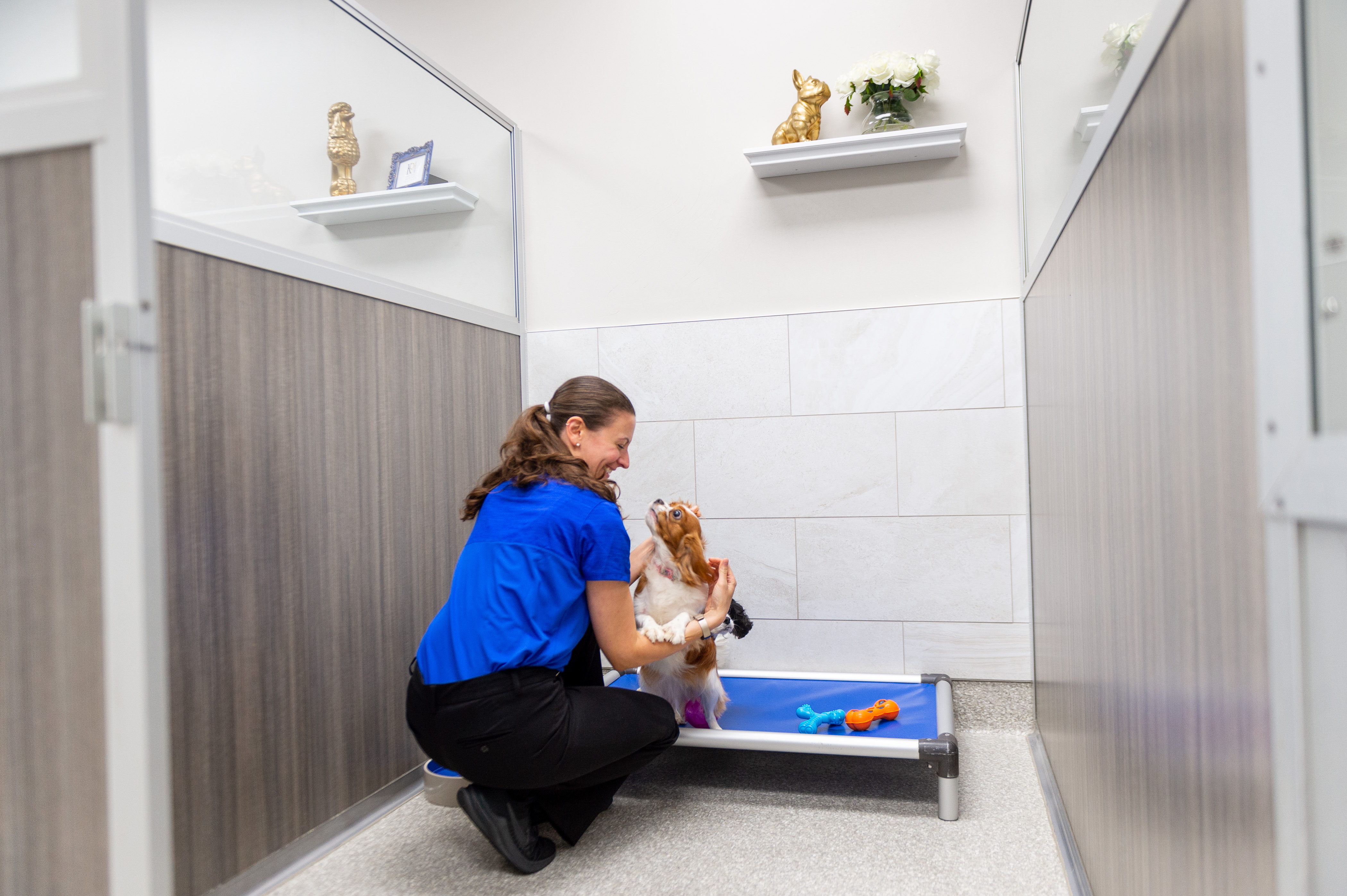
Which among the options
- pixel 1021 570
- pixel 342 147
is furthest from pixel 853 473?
pixel 342 147

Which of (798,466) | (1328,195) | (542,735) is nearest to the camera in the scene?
(1328,195)

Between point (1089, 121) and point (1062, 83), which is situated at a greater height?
point (1062, 83)

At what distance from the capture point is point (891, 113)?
8.16ft

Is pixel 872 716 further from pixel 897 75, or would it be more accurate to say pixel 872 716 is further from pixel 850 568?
pixel 897 75

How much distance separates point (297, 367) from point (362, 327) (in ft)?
0.87

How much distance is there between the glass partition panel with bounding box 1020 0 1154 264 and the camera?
3.60 feet

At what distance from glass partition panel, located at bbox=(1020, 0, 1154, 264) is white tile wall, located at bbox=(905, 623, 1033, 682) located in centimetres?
118

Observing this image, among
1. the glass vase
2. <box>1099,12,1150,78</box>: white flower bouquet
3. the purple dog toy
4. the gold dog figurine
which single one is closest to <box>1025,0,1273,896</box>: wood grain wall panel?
<box>1099,12,1150,78</box>: white flower bouquet

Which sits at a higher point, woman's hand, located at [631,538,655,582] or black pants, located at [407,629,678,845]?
woman's hand, located at [631,538,655,582]

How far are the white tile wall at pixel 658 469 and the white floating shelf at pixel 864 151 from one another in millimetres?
938

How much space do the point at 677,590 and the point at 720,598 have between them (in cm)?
11

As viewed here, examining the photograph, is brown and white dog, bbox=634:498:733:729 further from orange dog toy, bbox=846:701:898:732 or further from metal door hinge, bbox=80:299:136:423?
metal door hinge, bbox=80:299:136:423

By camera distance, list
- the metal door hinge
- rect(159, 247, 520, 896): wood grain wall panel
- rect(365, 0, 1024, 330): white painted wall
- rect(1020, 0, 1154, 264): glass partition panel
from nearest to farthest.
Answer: the metal door hinge → rect(1020, 0, 1154, 264): glass partition panel → rect(159, 247, 520, 896): wood grain wall panel → rect(365, 0, 1024, 330): white painted wall

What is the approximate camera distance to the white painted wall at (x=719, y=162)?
8.30 ft
